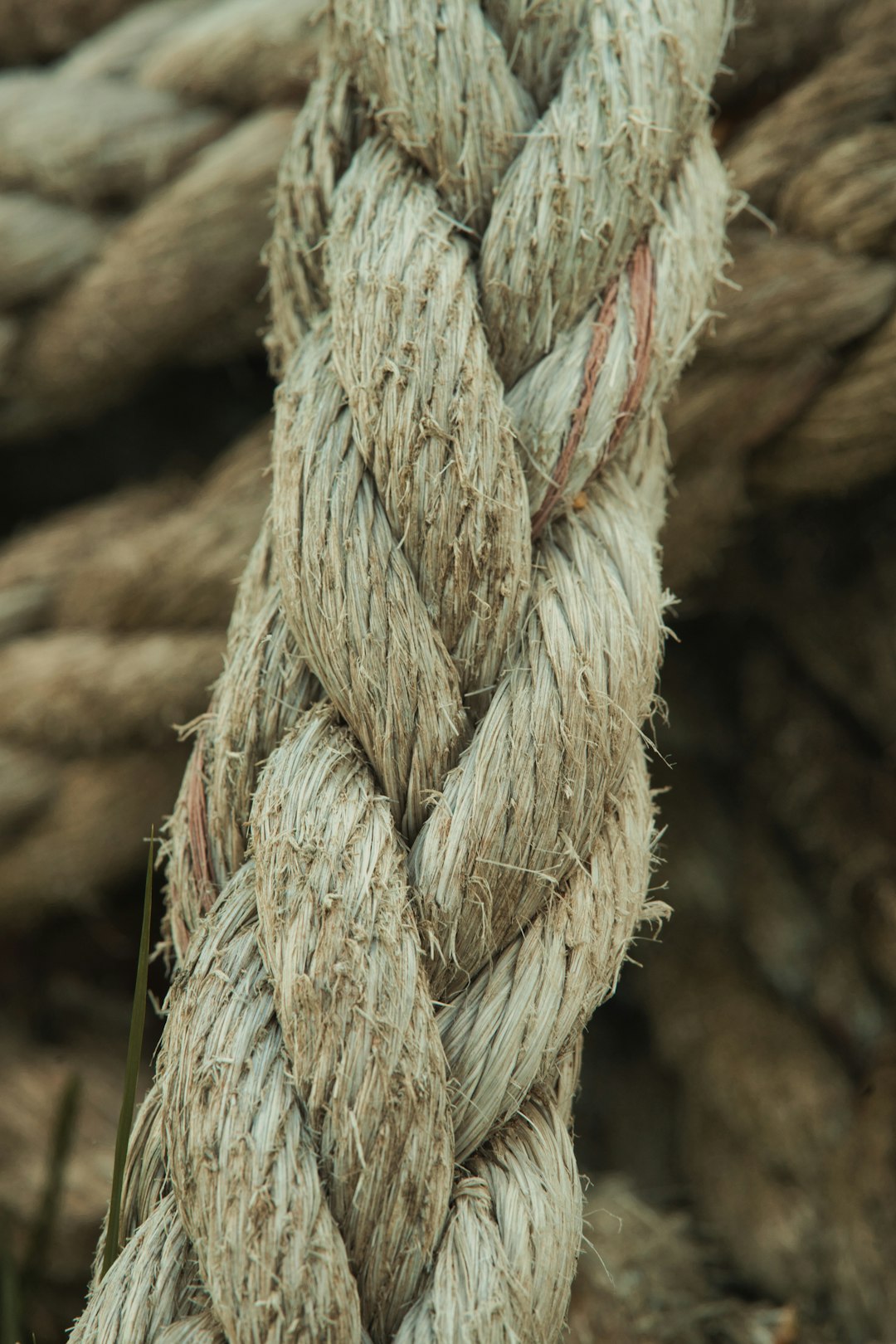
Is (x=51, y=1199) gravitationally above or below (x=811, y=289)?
below

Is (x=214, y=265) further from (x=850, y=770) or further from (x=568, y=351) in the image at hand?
(x=850, y=770)

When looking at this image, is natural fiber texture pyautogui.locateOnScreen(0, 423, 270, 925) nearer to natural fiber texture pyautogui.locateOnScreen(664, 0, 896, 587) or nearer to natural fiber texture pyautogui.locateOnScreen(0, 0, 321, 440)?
natural fiber texture pyautogui.locateOnScreen(0, 0, 321, 440)

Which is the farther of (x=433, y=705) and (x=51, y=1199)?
(x=51, y=1199)

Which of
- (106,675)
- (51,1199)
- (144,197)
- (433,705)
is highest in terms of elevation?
(144,197)

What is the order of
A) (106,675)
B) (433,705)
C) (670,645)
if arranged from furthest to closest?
1. (670,645)
2. (106,675)
3. (433,705)

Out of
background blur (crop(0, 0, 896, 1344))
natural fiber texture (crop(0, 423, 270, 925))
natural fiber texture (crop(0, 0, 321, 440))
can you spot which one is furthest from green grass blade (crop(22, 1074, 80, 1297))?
natural fiber texture (crop(0, 0, 321, 440))

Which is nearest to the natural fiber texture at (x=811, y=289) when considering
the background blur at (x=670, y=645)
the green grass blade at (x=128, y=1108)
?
the background blur at (x=670, y=645)

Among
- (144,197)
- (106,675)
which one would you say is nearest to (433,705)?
(106,675)

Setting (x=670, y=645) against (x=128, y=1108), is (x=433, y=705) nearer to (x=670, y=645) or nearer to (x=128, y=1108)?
(x=128, y=1108)
